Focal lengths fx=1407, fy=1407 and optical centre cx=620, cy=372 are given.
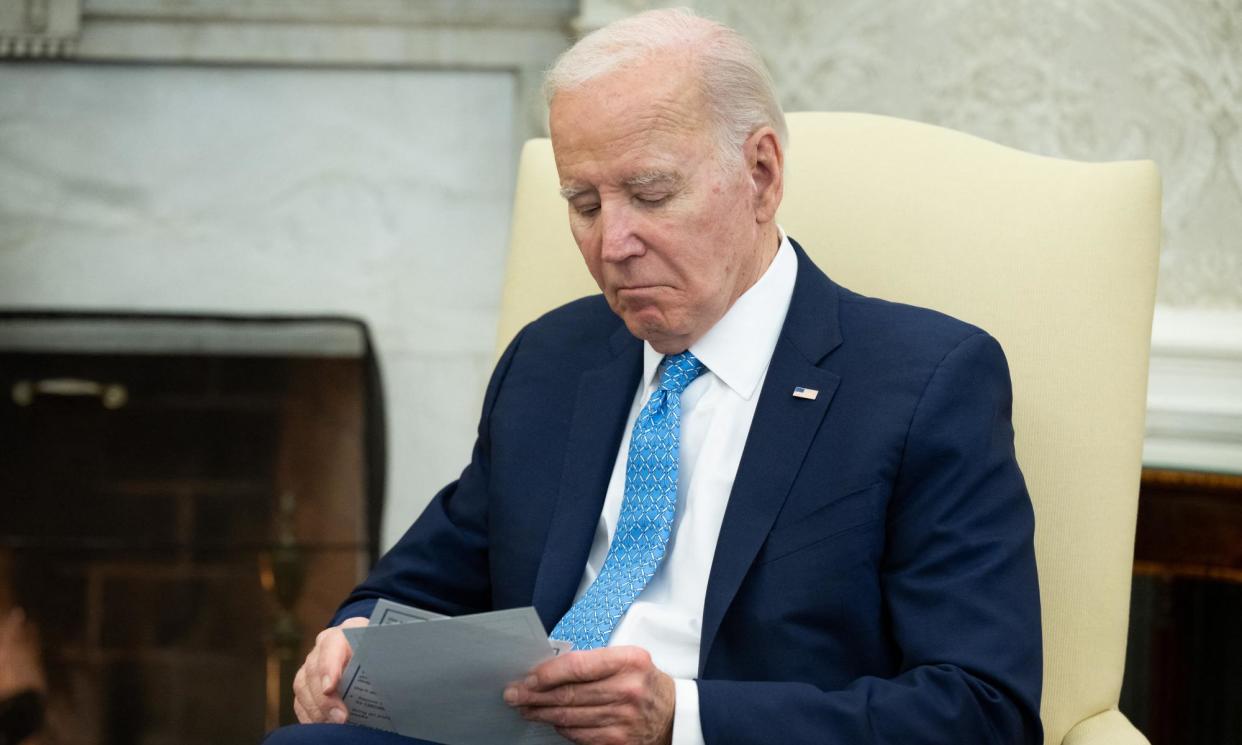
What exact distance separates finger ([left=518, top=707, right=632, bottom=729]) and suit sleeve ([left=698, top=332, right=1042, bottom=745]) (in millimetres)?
85

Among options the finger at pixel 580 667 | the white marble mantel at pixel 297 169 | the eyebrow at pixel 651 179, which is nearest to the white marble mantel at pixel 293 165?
the white marble mantel at pixel 297 169

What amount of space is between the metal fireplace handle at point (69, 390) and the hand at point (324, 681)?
5.29 ft

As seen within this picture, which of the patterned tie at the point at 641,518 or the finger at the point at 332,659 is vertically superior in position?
the patterned tie at the point at 641,518

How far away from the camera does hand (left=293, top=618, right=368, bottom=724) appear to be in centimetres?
130

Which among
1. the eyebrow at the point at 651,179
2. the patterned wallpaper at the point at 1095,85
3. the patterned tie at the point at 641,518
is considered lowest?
the patterned tie at the point at 641,518

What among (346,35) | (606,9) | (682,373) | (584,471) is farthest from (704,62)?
(346,35)

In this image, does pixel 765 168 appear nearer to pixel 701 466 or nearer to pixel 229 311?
pixel 701 466

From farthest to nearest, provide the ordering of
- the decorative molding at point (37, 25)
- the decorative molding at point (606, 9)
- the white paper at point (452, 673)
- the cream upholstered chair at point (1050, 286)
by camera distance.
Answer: the decorative molding at point (37, 25) < the decorative molding at point (606, 9) < the cream upholstered chair at point (1050, 286) < the white paper at point (452, 673)

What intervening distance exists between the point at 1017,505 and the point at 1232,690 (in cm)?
118

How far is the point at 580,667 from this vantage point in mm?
1142

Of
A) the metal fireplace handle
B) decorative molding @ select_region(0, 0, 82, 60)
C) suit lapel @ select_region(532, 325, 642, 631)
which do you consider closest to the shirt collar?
suit lapel @ select_region(532, 325, 642, 631)

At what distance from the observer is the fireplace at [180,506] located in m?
2.79

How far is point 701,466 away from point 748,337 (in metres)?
0.14

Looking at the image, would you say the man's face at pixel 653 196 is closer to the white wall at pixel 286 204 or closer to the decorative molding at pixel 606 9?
the decorative molding at pixel 606 9
